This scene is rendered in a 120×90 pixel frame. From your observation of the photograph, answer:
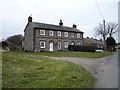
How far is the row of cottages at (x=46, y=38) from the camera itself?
24.8m

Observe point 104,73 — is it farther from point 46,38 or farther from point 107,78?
point 46,38

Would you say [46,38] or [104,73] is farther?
[46,38]

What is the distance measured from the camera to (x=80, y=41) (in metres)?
33.5

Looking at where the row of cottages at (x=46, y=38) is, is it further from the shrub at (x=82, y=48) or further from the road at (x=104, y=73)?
the road at (x=104, y=73)

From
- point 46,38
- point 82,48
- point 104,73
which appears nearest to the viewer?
point 104,73

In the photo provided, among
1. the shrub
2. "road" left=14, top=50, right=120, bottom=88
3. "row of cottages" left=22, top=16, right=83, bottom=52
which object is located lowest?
"road" left=14, top=50, right=120, bottom=88

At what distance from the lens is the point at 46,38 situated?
26.2 m

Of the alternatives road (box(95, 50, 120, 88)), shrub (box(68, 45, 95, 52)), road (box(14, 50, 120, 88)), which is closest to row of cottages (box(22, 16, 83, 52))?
shrub (box(68, 45, 95, 52))

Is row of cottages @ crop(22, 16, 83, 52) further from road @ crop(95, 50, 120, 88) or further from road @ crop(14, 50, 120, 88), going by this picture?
road @ crop(95, 50, 120, 88)

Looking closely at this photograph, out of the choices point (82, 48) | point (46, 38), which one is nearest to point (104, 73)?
point (46, 38)

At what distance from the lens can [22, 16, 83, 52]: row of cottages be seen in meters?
24.8

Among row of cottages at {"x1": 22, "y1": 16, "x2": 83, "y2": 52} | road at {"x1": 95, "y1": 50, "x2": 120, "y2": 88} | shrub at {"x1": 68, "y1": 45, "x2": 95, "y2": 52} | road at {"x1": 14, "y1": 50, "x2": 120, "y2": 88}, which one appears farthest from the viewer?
shrub at {"x1": 68, "y1": 45, "x2": 95, "y2": 52}

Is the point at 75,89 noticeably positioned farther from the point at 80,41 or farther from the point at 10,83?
the point at 80,41

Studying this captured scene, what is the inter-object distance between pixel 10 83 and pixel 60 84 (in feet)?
6.89
